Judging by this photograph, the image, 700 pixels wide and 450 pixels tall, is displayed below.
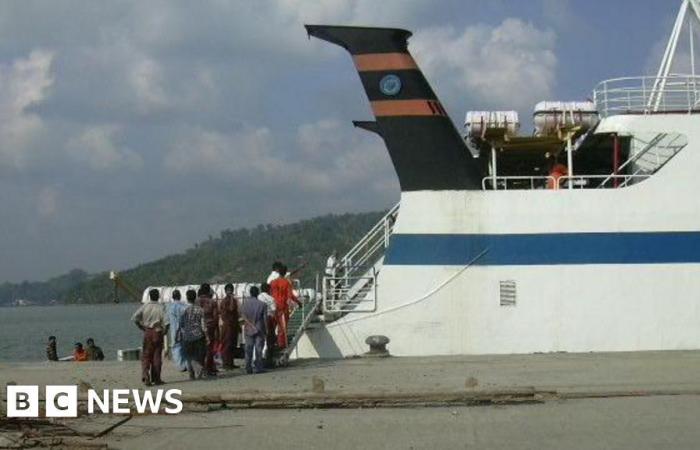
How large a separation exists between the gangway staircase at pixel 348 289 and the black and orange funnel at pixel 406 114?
1.47 meters

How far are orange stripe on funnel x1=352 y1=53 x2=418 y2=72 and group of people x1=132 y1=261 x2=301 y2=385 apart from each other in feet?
12.9

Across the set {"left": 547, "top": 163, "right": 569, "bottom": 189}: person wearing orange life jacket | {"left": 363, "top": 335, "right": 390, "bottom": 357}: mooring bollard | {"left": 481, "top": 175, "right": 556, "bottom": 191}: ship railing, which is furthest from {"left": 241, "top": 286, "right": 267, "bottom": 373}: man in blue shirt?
{"left": 547, "top": 163, "right": 569, "bottom": 189}: person wearing orange life jacket

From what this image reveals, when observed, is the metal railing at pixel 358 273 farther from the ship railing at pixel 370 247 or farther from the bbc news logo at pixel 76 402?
the bbc news logo at pixel 76 402

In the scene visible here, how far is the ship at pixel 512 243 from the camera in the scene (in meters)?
16.6

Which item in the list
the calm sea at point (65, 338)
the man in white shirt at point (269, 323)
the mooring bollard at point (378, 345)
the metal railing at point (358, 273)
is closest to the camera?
the man in white shirt at point (269, 323)

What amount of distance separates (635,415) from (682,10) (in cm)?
1173

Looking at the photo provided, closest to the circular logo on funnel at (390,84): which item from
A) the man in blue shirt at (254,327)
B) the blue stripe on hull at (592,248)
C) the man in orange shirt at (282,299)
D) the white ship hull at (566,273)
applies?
→ the white ship hull at (566,273)

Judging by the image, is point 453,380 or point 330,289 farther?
point 330,289

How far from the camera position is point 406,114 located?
17094 millimetres

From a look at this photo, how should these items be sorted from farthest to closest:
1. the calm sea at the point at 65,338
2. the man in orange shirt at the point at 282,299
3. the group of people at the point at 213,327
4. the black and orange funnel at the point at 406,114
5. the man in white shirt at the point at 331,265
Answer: the calm sea at the point at 65,338, the man in white shirt at the point at 331,265, the black and orange funnel at the point at 406,114, the man in orange shirt at the point at 282,299, the group of people at the point at 213,327

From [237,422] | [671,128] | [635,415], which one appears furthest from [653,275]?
[237,422]

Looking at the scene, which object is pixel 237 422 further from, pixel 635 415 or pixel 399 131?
pixel 399 131

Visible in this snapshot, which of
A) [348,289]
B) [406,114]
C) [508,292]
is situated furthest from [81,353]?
[508,292]

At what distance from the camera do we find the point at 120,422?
9844 mm
